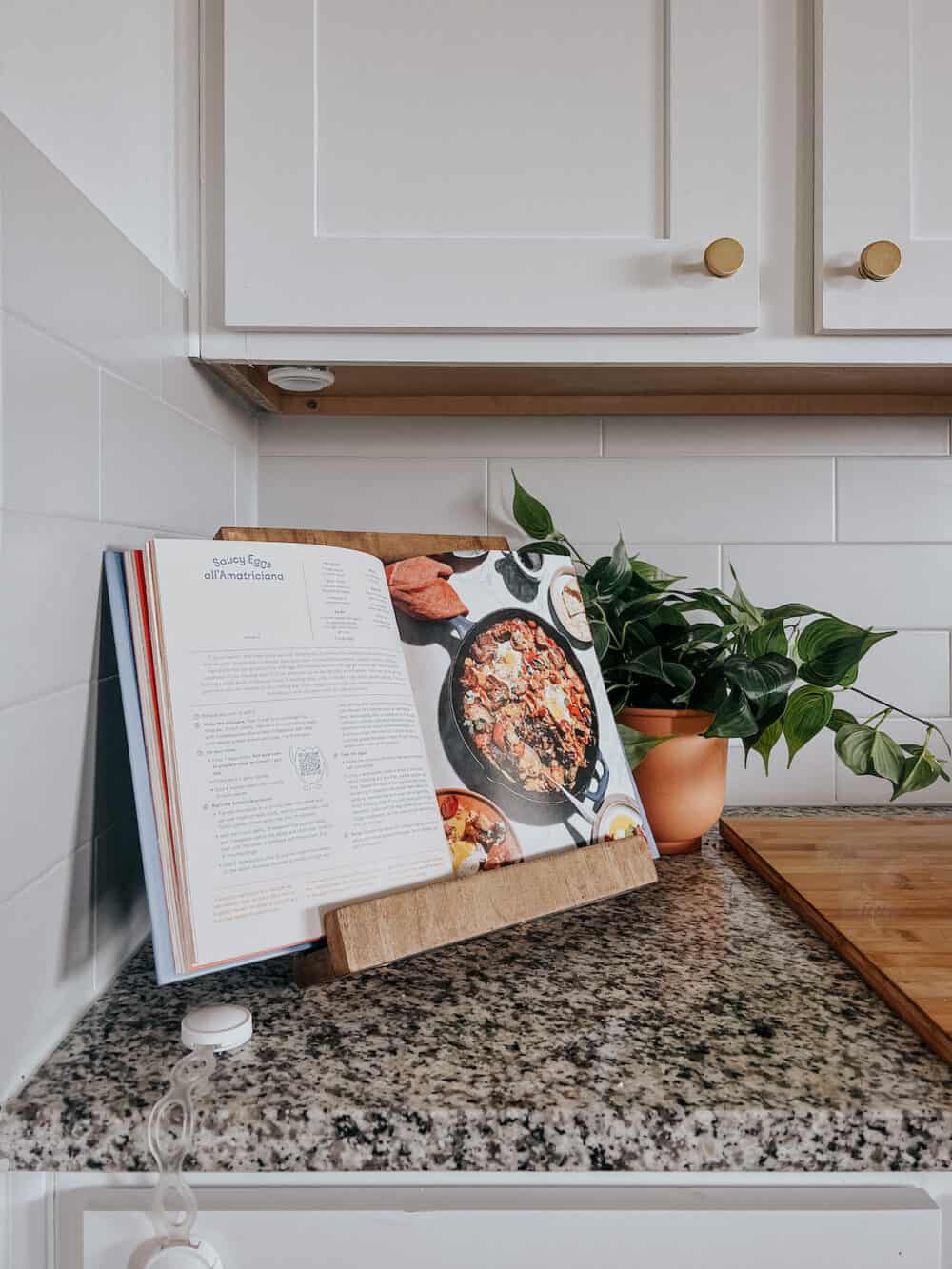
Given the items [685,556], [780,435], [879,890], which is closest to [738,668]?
[879,890]

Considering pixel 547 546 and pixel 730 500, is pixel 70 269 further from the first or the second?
pixel 730 500

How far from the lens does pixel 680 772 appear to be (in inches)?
40.1

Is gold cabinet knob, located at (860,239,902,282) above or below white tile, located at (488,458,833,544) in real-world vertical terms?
above

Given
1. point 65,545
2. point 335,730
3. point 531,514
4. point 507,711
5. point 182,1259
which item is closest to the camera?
point 182,1259

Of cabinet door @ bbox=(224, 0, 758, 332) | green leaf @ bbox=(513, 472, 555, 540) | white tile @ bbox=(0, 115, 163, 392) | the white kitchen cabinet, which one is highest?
cabinet door @ bbox=(224, 0, 758, 332)

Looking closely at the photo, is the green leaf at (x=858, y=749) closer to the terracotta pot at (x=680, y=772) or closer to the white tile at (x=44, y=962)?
the terracotta pot at (x=680, y=772)

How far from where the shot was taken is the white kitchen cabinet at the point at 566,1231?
1.80 ft

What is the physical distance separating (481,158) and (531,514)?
1.42 feet

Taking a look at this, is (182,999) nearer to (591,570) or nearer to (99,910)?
(99,910)

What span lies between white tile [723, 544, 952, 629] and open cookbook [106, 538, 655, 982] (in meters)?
0.46

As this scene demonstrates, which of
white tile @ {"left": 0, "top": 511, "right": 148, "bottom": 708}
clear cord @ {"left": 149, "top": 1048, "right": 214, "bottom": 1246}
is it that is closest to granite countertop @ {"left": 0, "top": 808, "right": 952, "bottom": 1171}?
clear cord @ {"left": 149, "top": 1048, "right": 214, "bottom": 1246}

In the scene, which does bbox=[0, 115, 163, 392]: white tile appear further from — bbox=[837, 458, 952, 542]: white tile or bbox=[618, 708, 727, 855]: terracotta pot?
bbox=[837, 458, 952, 542]: white tile

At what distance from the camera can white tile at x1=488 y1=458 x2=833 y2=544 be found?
1.28 metres

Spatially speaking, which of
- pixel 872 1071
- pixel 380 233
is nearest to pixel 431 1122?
pixel 872 1071
